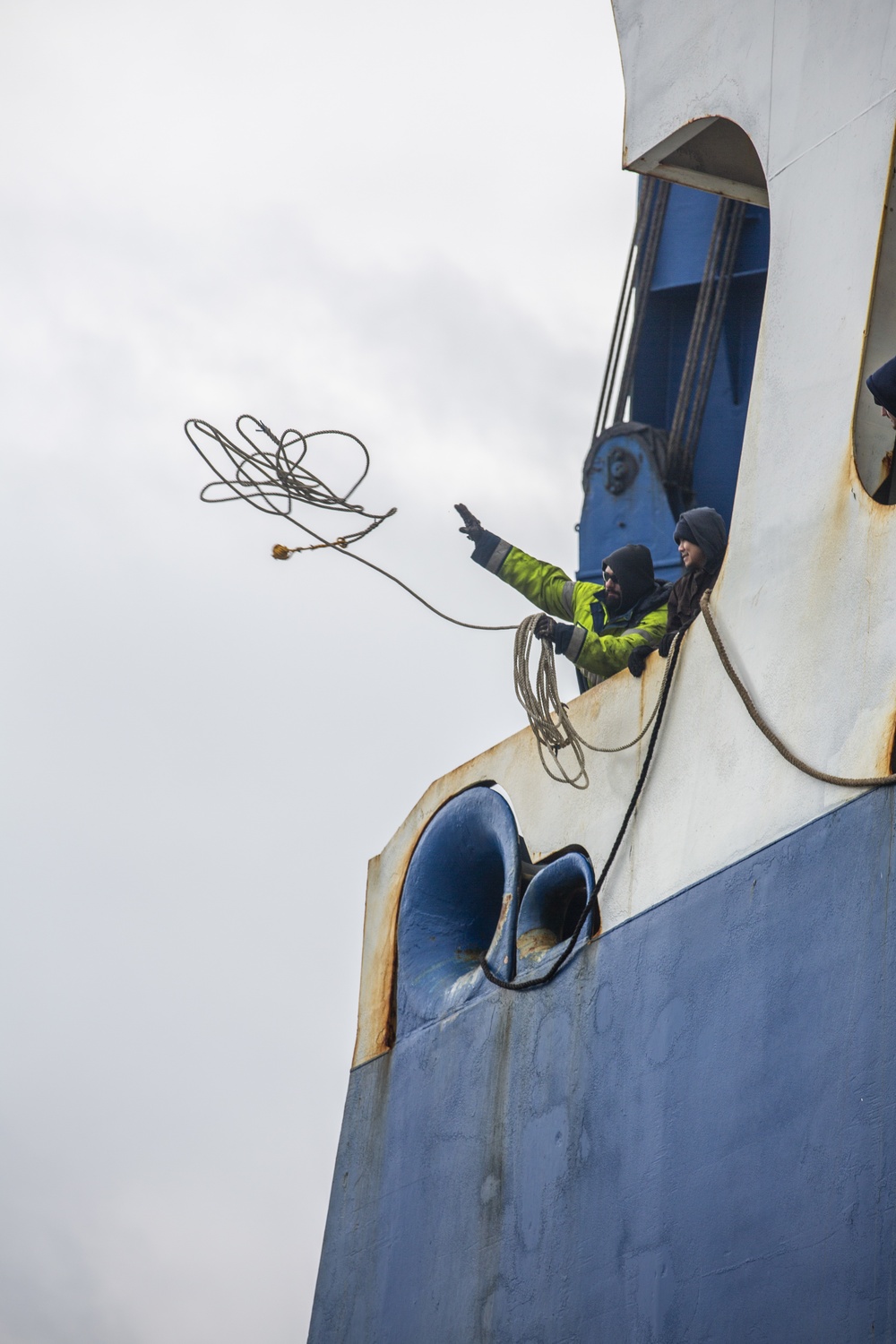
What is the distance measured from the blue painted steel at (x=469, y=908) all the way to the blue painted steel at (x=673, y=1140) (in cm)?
20

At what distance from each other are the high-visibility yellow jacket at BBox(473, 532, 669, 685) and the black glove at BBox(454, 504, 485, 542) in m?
0.03

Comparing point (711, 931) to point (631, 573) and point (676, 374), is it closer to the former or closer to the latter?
point (631, 573)

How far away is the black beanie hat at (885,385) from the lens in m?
4.43

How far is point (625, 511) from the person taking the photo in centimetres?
875

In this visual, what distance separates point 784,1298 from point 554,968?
1.69 meters

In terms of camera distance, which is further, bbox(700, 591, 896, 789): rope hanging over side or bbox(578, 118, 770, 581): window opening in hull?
bbox(578, 118, 770, 581): window opening in hull

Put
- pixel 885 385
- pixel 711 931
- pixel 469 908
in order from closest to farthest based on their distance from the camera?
pixel 885 385 → pixel 711 931 → pixel 469 908

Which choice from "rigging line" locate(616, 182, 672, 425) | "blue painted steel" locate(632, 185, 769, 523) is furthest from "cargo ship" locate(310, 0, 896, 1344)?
"rigging line" locate(616, 182, 672, 425)

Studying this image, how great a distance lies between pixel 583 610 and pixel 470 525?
669mm

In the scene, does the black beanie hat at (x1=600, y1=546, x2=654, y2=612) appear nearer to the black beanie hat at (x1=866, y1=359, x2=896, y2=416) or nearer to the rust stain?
the rust stain

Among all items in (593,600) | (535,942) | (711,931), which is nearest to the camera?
(711,931)

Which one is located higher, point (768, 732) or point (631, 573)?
point (631, 573)

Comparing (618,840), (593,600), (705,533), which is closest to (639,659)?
(705,533)

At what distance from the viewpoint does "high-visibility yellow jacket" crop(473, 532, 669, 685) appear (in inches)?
235
